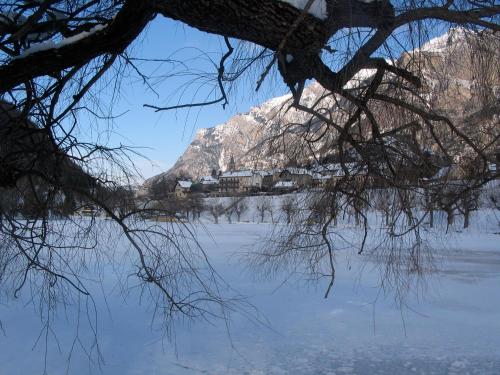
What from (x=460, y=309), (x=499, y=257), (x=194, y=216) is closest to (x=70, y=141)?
(x=194, y=216)

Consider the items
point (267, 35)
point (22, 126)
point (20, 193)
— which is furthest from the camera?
point (20, 193)

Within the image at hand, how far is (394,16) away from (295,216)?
1.50m

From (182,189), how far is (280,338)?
282 centimetres

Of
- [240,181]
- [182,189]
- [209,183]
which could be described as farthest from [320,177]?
[182,189]

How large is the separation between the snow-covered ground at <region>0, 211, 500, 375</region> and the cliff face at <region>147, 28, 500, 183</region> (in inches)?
21.3

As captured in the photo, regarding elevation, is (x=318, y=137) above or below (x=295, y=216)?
above

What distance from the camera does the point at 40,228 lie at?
94.6 inches

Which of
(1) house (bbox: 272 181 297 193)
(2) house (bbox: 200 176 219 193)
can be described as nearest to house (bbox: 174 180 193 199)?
(2) house (bbox: 200 176 219 193)

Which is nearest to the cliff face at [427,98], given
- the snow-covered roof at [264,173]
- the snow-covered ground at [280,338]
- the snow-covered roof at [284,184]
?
the snow-covered roof at [264,173]

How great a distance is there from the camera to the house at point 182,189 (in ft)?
8.23

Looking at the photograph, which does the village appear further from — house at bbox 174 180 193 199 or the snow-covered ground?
the snow-covered ground

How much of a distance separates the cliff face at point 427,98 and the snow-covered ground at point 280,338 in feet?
1.77

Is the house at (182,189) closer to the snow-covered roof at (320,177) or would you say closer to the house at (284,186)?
the house at (284,186)

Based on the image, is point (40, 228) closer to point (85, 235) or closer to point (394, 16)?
point (85, 235)
